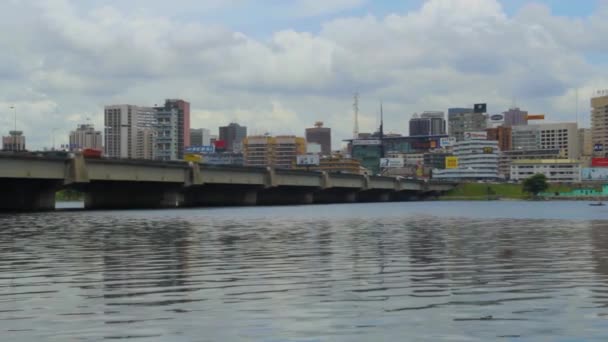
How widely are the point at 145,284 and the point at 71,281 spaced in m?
3.06

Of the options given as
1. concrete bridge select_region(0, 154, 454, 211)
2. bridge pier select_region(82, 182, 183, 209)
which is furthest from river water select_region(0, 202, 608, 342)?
bridge pier select_region(82, 182, 183, 209)

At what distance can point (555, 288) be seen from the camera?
2658 centimetres

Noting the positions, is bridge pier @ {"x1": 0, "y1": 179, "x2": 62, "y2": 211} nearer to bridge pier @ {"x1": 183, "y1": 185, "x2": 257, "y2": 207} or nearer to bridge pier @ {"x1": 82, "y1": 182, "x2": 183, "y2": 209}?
bridge pier @ {"x1": 82, "y1": 182, "x2": 183, "y2": 209}

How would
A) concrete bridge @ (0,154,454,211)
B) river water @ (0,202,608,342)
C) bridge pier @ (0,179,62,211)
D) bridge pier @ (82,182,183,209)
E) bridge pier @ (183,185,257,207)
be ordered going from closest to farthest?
1. river water @ (0,202,608,342)
2. concrete bridge @ (0,154,454,211)
3. bridge pier @ (0,179,62,211)
4. bridge pier @ (82,182,183,209)
5. bridge pier @ (183,185,257,207)

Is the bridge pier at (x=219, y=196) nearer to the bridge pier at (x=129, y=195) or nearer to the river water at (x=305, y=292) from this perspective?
the bridge pier at (x=129, y=195)

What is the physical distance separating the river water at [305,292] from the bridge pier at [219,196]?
412 feet

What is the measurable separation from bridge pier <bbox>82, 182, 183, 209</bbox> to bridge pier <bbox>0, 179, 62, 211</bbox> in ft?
40.7

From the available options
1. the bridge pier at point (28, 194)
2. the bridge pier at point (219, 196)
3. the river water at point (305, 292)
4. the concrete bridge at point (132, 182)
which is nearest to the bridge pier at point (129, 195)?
the concrete bridge at point (132, 182)

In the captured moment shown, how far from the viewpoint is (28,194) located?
126312 millimetres

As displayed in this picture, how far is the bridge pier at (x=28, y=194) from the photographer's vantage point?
404 feet

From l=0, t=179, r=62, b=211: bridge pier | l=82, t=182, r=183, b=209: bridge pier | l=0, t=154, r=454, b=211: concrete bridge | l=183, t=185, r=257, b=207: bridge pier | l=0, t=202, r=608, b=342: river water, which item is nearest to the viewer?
l=0, t=202, r=608, b=342: river water

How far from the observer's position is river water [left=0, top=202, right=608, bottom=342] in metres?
19.0

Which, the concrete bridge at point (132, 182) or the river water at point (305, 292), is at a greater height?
the concrete bridge at point (132, 182)

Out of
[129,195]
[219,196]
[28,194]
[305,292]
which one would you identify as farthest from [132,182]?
[305,292]
